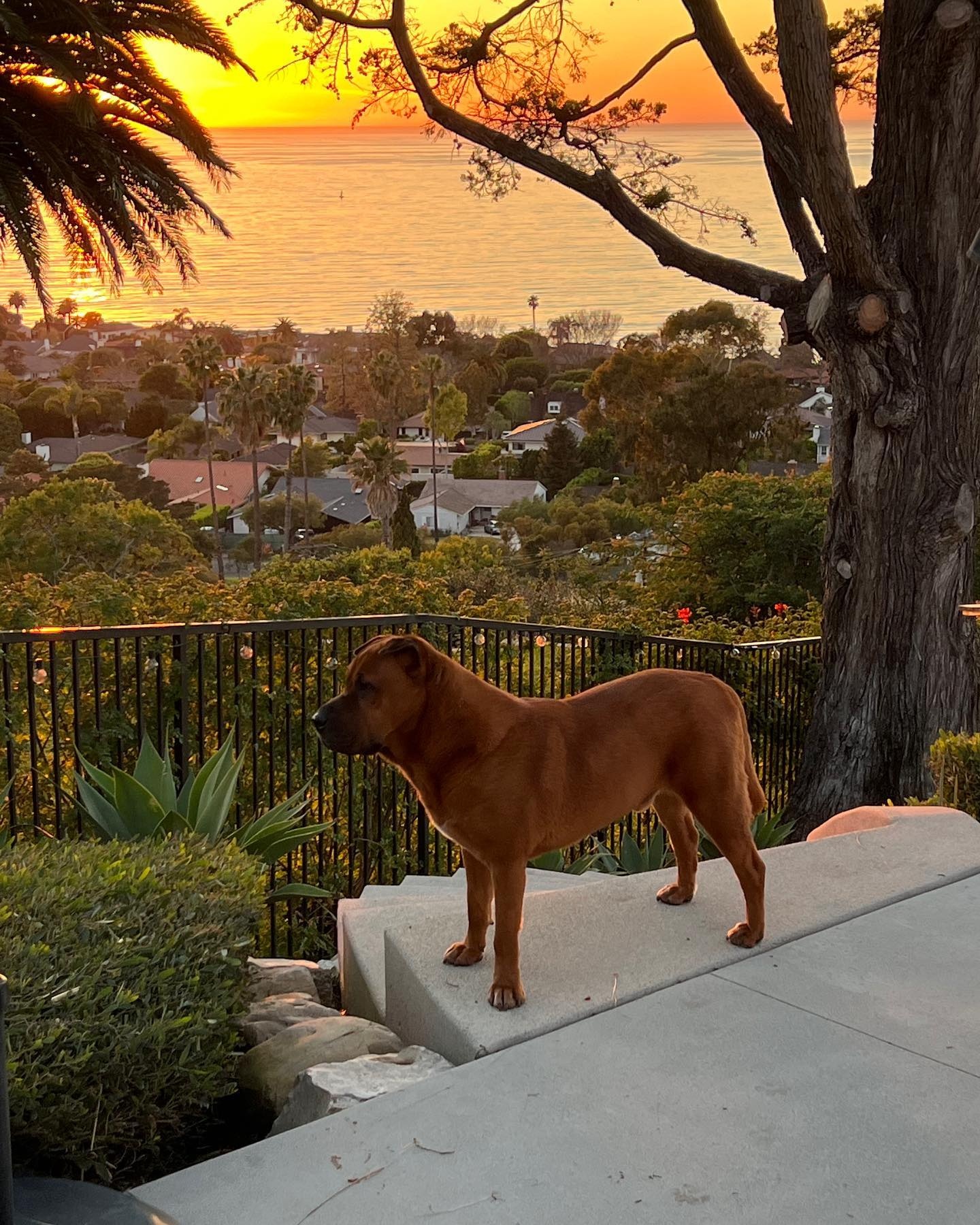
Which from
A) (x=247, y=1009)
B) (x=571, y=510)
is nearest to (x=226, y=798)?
(x=247, y=1009)

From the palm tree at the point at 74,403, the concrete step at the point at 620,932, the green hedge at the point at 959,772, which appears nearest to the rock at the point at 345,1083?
the concrete step at the point at 620,932

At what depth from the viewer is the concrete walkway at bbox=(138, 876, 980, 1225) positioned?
2891 mm

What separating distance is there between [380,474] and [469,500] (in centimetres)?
2975

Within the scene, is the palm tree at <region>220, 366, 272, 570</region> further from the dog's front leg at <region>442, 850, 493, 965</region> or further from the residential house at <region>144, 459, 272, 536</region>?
the dog's front leg at <region>442, 850, 493, 965</region>

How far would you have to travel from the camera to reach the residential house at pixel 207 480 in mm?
92188

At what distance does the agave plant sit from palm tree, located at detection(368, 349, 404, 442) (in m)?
80.4

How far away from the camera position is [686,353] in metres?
60.9

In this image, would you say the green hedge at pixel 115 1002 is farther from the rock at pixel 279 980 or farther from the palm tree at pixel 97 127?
the palm tree at pixel 97 127

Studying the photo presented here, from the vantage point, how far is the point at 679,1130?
319cm

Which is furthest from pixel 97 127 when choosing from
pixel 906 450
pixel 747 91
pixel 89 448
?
Answer: pixel 89 448

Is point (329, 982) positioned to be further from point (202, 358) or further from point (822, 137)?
point (202, 358)

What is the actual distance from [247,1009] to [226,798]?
1.83m

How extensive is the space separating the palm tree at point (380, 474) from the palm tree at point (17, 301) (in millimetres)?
23711

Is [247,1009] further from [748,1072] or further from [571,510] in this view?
[571,510]
